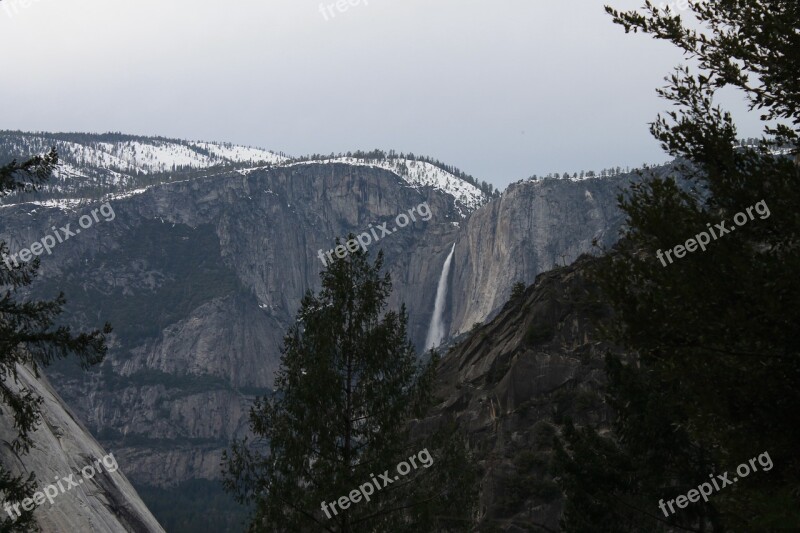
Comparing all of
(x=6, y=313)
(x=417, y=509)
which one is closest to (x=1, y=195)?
(x=6, y=313)

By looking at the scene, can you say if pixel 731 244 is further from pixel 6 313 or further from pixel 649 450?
pixel 649 450

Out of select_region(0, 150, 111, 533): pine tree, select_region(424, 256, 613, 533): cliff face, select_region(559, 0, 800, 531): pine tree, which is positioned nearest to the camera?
select_region(559, 0, 800, 531): pine tree

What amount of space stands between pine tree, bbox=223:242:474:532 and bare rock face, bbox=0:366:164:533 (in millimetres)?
4045

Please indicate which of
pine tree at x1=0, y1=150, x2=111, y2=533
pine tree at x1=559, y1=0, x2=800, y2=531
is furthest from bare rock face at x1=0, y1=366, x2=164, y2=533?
pine tree at x1=559, y1=0, x2=800, y2=531

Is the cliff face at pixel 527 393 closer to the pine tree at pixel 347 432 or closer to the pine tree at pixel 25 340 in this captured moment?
the pine tree at pixel 347 432

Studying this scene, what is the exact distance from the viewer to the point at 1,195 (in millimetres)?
17156

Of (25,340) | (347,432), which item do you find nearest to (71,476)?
(347,432)

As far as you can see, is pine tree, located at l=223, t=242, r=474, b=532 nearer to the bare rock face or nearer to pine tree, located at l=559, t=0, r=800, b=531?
the bare rock face

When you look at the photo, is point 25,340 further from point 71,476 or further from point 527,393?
point 527,393

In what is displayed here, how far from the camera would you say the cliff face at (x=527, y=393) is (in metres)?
48.3

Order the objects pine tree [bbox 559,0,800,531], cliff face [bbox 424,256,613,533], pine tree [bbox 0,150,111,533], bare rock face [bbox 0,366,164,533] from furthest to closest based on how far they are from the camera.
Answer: cliff face [bbox 424,256,613,533], bare rock face [bbox 0,366,164,533], pine tree [bbox 0,150,111,533], pine tree [bbox 559,0,800,531]

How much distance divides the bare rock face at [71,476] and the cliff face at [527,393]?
2037cm

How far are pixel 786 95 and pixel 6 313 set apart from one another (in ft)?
47.8

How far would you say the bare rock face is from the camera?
21.3 metres
